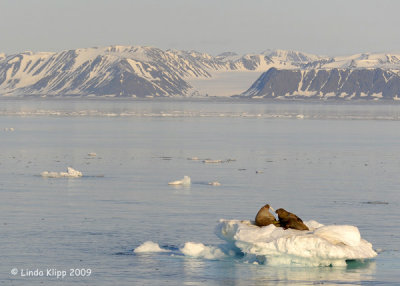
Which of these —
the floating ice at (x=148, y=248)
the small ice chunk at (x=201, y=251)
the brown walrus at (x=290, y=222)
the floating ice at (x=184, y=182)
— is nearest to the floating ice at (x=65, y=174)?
the floating ice at (x=184, y=182)

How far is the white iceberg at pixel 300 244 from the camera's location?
19.1 m

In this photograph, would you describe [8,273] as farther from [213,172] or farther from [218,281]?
[213,172]

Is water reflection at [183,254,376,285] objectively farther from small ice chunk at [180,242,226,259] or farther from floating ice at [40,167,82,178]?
floating ice at [40,167,82,178]

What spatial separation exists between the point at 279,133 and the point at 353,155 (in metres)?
27.3

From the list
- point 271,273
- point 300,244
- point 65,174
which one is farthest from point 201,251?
point 65,174

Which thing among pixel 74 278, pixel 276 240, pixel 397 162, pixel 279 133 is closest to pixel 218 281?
pixel 276 240

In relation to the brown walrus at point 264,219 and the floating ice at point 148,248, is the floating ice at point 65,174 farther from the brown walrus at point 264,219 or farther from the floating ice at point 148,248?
the brown walrus at point 264,219

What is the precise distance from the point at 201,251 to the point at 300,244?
105 inches

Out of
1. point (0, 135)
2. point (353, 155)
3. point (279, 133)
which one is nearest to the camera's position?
point (353, 155)

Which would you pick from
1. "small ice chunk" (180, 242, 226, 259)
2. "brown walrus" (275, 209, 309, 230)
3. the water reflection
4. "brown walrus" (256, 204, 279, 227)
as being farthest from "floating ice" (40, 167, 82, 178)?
"brown walrus" (275, 209, 309, 230)

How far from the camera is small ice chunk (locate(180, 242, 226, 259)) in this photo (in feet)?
67.2

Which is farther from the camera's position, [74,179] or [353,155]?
[353,155]

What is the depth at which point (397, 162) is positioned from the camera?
4806 cm

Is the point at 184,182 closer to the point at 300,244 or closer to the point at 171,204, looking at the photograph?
the point at 171,204
